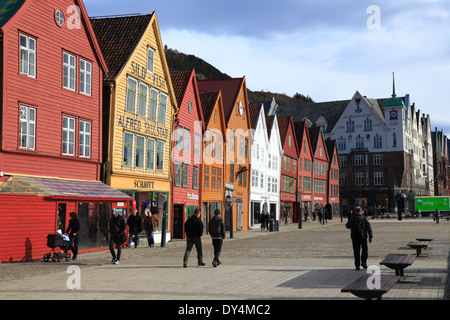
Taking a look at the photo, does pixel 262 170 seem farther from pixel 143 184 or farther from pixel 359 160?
pixel 359 160

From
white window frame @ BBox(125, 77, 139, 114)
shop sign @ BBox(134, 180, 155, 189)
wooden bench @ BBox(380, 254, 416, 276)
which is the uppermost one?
white window frame @ BBox(125, 77, 139, 114)

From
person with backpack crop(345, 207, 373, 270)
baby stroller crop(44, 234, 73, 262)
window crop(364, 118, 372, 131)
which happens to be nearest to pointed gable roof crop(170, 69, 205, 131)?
baby stroller crop(44, 234, 73, 262)

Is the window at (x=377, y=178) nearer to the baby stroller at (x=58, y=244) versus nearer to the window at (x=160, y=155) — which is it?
the window at (x=160, y=155)

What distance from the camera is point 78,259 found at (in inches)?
809

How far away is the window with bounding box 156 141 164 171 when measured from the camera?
106 ft

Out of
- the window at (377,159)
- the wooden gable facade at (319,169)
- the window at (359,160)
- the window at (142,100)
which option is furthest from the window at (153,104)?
the window at (359,160)

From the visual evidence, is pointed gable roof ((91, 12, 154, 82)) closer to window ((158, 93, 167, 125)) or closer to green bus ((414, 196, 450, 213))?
window ((158, 93, 167, 125))

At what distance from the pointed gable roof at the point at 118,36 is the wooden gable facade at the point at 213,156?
1089 cm

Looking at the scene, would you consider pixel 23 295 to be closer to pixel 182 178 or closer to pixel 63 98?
pixel 63 98

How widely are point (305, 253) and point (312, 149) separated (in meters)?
53.7

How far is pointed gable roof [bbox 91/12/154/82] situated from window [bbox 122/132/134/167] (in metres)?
3.27

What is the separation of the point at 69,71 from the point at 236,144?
23.7 meters

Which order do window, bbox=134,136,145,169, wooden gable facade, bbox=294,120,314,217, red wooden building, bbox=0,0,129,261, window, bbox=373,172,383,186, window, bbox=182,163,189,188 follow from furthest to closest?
window, bbox=373,172,383,186 < wooden gable facade, bbox=294,120,314,217 < window, bbox=182,163,189,188 < window, bbox=134,136,145,169 < red wooden building, bbox=0,0,129,261

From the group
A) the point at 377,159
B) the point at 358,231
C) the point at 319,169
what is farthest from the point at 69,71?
the point at 377,159
